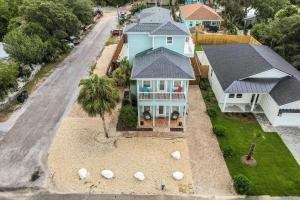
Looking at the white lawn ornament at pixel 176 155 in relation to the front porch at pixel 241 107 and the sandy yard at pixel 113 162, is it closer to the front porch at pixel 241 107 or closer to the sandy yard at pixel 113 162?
the sandy yard at pixel 113 162

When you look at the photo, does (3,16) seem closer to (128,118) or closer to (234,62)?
(128,118)

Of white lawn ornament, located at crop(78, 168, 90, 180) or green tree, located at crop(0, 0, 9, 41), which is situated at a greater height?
green tree, located at crop(0, 0, 9, 41)

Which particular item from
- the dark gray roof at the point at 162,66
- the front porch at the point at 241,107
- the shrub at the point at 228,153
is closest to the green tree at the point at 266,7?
the front porch at the point at 241,107

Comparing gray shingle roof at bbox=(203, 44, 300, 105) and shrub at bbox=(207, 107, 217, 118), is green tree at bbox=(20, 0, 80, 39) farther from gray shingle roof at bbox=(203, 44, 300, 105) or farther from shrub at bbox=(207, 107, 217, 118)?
shrub at bbox=(207, 107, 217, 118)

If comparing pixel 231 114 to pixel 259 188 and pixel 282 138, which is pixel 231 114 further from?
pixel 259 188

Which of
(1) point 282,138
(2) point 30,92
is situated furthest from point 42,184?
(1) point 282,138

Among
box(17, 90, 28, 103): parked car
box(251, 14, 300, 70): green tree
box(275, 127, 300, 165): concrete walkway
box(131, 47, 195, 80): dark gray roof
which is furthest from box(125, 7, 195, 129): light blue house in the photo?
box(251, 14, 300, 70): green tree

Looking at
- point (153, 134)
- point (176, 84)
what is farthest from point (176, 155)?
point (176, 84)
